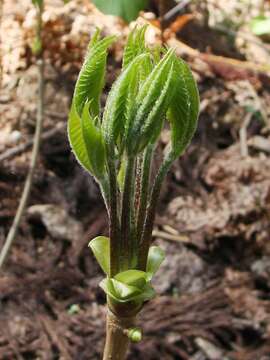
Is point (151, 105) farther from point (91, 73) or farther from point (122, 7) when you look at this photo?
point (122, 7)

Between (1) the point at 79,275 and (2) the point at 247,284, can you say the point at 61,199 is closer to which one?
(1) the point at 79,275

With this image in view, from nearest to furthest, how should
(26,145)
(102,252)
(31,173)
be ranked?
(102,252)
(31,173)
(26,145)

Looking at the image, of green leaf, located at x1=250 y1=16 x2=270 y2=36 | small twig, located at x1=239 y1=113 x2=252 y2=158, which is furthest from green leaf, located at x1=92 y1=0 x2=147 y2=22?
green leaf, located at x1=250 y1=16 x2=270 y2=36

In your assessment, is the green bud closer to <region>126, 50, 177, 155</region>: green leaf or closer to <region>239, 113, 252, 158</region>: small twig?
<region>126, 50, 177, 155</region>: green leaf

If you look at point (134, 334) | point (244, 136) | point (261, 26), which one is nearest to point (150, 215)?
point (134, 334)

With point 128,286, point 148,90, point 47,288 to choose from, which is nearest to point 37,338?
point 47,288
